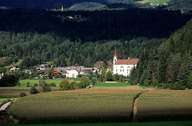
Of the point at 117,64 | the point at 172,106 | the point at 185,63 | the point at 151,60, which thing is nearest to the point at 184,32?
the point at 151,60

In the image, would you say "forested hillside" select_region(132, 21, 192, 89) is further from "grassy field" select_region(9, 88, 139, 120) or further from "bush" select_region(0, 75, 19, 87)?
"grassy field" select_region(9, 88, 139, 120)

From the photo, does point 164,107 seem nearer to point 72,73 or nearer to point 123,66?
point 72,73

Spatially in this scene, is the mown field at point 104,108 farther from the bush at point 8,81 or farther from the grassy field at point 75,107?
the bush at point 8,81

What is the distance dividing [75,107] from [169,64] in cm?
5749

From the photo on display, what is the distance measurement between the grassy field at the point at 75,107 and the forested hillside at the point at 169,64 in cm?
3666

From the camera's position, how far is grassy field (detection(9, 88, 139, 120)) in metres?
53.3

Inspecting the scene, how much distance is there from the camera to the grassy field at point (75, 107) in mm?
53281

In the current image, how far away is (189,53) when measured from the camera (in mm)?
110125

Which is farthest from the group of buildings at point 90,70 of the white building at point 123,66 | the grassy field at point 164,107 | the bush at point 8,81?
the grassy field at point 164,107

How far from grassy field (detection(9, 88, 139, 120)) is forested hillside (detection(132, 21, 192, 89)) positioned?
1443 inches

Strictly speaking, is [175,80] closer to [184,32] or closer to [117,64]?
[184,32]

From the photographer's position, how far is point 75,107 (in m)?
55.3

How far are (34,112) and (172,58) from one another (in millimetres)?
62095

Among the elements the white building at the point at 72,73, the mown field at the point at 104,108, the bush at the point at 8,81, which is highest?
Result: the mown field at the point at 104,108
